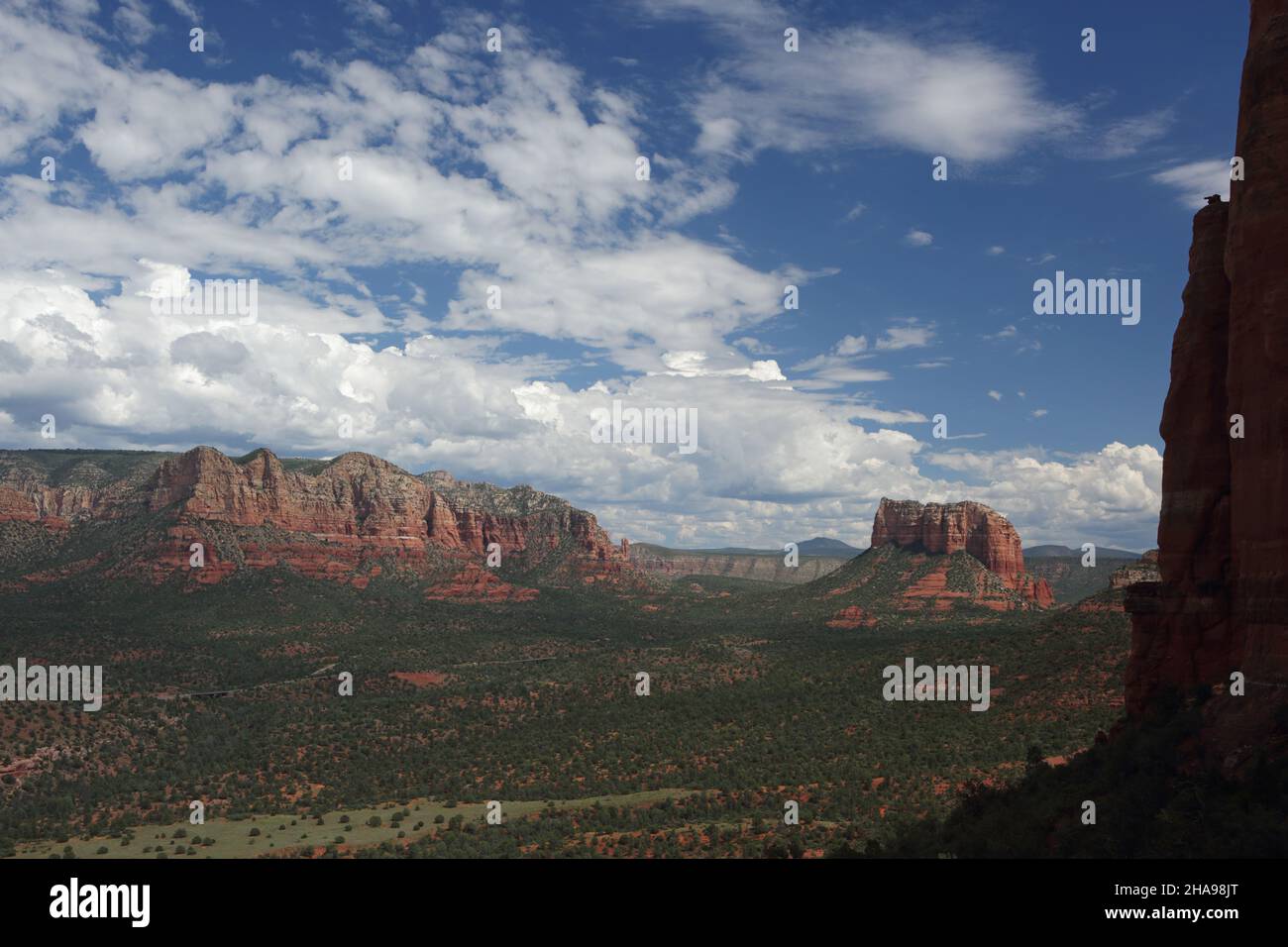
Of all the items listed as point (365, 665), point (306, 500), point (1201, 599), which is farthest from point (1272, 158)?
point (306, 500)

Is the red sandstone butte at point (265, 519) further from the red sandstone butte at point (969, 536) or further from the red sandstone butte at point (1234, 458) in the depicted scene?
the red sandstone butte at point (1234, 458)

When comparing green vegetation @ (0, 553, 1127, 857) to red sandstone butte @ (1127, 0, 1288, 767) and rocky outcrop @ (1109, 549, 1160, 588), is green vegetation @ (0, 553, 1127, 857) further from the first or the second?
red sandstone butte @ (1127, 0, 1288, 767)

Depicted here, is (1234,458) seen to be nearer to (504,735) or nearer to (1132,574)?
(504,735)

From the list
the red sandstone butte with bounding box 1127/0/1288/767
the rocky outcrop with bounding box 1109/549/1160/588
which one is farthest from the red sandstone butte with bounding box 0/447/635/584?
the red sandstone butte with bounding box 1127/0/1288/767

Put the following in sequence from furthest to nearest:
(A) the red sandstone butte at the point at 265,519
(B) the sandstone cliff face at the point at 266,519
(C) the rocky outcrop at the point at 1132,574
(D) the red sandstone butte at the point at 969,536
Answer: (D) the red sandstone butte at the point at 969,536
(A) the red sandstone butte at the point at 265,519
(B) the sandstone cliff face at the point at 266,519
(C) the rocky outcrop at the point at 1132,574

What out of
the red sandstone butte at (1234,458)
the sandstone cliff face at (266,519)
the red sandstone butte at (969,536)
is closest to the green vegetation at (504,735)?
the red sandstone butte at (1234,458)
